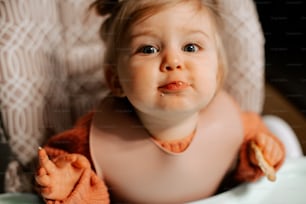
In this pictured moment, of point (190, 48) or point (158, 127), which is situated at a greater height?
point (190, 48)

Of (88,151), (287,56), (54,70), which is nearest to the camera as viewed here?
(88,151)

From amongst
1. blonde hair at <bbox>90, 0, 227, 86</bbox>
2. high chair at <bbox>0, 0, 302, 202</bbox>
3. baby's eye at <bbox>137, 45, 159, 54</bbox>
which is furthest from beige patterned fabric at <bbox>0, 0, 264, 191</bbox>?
baby's eye at <bbox>137, 45, 159, 54</bbox>

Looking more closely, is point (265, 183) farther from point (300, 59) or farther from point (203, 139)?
point (300, 59)

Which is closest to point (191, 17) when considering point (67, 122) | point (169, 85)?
Answer: point (169, 85)

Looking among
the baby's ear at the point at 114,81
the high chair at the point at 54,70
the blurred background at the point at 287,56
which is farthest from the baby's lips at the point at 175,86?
the blurred background at the point at 287,56

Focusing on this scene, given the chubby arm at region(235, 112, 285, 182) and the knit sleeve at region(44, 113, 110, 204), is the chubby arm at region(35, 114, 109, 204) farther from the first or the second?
the chubby arm at region(235, 112, 285, 182)

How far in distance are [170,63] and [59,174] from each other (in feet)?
0.63

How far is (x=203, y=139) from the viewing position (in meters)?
0.60

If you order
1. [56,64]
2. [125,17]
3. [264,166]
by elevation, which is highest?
[125,17]

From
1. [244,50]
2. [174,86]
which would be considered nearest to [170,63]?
[174,86]

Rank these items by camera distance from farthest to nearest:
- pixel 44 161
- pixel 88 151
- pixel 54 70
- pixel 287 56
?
pixel 287 56, pixel 54 70, pixel 88 151, pixel 44 161

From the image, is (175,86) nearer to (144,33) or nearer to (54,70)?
(144,33)

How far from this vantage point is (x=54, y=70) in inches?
28.0

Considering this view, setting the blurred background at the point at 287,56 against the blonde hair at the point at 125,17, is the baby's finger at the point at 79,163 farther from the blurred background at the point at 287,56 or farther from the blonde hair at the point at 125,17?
the blurred background at the point at 287,56
